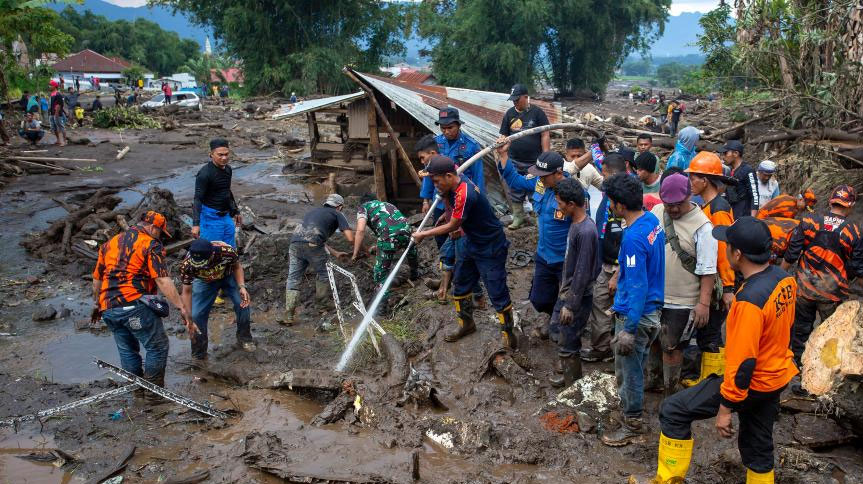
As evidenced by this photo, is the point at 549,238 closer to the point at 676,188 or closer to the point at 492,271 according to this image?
the point at 492,271

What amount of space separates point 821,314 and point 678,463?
105 inches

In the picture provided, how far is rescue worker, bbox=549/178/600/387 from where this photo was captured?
4457 mm

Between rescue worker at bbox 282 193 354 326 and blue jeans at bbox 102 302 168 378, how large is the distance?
1.90 metres

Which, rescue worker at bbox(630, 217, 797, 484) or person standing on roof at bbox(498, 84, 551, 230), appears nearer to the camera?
rescue worker at bbox(630, 217, 797, 484)

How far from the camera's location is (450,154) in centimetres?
711

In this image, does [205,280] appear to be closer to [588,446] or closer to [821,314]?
[588,446]

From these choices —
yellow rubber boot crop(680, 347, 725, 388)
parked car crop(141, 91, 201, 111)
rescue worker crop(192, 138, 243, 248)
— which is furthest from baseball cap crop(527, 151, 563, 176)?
parked car crop(141, 91, 201, 111)

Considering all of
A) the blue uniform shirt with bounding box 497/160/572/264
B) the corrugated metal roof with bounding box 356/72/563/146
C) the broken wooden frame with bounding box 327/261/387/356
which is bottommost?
the broken wooden frame with bounding box 327/261/387/356

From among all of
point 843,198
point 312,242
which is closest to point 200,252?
point 312,242

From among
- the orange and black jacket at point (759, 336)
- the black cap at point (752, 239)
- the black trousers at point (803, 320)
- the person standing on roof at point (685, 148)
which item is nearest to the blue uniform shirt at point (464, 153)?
the person standing on roof at point (685, 148)

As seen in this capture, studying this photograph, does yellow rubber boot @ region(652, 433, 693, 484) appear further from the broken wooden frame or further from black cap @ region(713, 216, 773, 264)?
the broken wooden frame

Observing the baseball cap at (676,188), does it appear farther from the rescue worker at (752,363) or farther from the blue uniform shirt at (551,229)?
the blue uniform shirt at (551,229)

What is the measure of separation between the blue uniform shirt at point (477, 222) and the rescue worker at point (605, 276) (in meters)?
0.90

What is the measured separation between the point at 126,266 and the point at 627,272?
161 inches
